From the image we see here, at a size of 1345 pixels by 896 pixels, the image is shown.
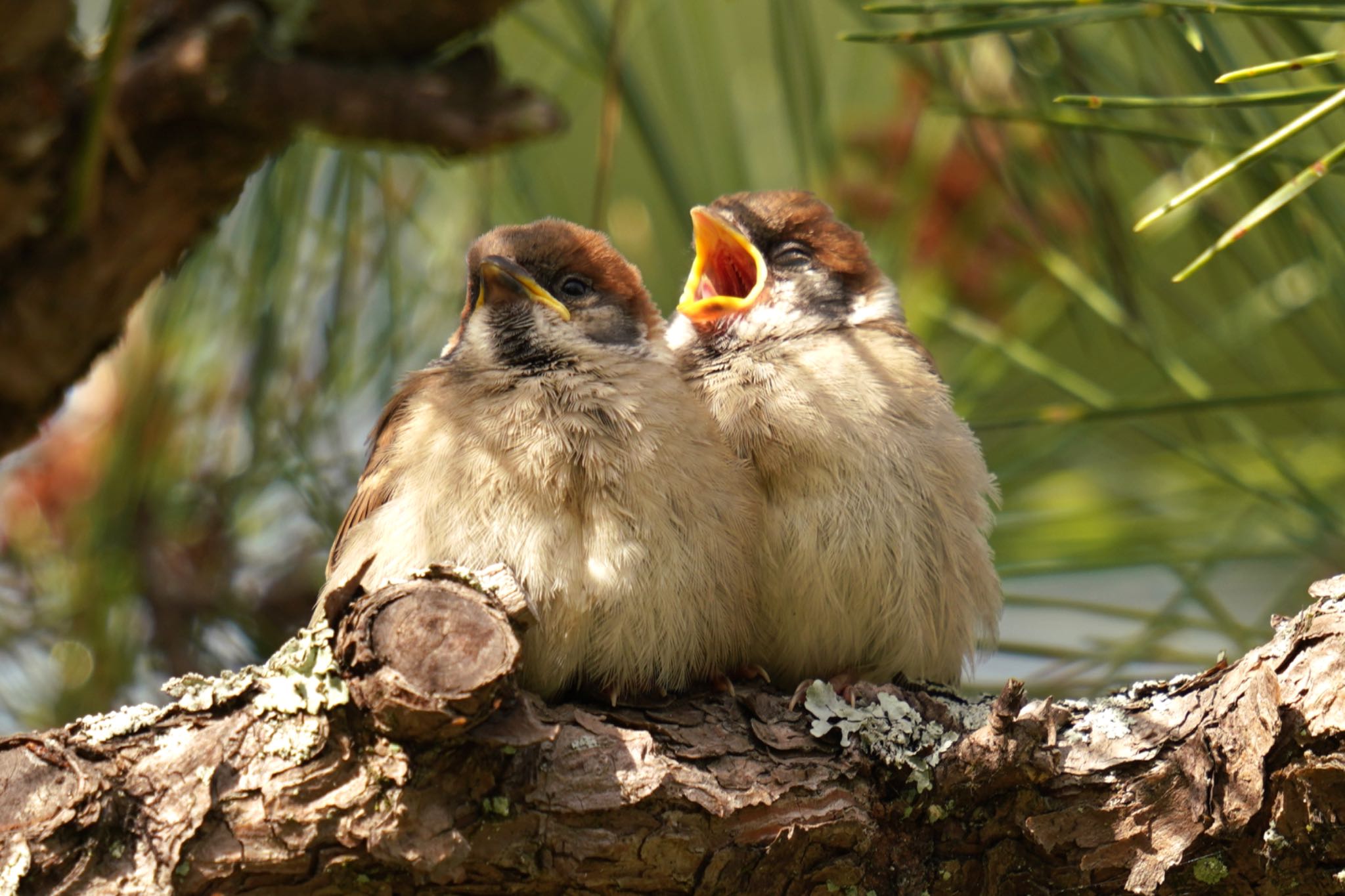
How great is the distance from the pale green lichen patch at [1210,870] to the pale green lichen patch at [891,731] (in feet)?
1.51

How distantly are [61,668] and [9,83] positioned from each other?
7.79 feet

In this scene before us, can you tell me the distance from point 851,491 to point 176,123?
1694 mm

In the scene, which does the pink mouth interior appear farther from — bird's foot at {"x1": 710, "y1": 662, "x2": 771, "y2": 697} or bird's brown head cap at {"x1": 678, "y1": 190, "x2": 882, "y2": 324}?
bird's foot at {"x1": 710, "y1": 662, "x2": 771, "y2": 697}

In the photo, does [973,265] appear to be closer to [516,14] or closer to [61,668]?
[516,14]

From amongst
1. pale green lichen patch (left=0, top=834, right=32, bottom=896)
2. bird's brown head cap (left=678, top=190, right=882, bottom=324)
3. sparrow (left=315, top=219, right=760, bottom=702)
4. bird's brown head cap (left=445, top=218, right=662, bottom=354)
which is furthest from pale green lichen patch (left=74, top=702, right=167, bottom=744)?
bird's brown head cap (left=678, top=190, right=882, bottom=324)

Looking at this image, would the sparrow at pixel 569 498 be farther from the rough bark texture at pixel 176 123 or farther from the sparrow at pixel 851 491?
the rough bark texture at pixel 176 123

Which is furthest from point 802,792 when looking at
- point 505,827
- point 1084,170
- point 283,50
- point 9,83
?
point 1084,170

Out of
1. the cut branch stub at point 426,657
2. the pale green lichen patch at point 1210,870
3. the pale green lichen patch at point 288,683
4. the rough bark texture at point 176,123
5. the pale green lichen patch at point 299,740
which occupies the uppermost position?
the rough bark texture at point 176,123

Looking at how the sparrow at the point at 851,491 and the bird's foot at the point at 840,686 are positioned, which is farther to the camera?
the sparrow at the point at 851,491

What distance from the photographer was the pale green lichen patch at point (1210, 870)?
7.77 ft

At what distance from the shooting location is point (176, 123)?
1732mm

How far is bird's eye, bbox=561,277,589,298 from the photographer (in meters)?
3.36

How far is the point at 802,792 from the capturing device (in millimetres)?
2492

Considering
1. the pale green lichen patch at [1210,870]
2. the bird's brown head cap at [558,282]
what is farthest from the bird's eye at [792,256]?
the pale green lichen patch at [1210,870]
